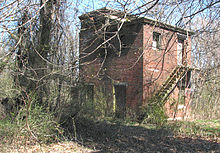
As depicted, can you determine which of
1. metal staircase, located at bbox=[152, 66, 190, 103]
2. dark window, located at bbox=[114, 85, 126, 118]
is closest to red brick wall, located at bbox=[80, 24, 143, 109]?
dark window, located at bbox=[114, 85, 126, 118]

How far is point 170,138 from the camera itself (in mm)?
8953

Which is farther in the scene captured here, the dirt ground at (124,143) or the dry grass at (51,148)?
the dirt ground at (124,143)

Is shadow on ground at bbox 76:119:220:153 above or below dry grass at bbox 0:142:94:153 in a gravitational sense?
below

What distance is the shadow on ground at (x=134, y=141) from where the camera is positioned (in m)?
7.43

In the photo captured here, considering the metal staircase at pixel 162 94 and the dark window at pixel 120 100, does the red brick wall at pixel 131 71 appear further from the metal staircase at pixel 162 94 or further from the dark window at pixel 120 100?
Answer: the metal staircase at pixel 162 94

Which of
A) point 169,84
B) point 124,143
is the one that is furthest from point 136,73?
point 124,143

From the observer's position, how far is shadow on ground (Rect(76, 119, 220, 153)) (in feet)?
24.4

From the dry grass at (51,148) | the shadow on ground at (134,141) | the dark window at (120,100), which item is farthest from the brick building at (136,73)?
the dry grass at (51,148)

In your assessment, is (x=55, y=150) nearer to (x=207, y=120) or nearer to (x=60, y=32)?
(x=60, y=32)

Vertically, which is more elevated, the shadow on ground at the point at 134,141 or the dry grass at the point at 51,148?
the dry grass at the point at 51,148

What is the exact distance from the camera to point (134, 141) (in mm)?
8406

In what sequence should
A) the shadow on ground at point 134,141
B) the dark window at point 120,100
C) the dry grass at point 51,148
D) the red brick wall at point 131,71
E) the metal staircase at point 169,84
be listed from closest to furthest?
1. the dry grass at point 51,148
2. the shadow on ground at point 134,141
3. the metal staircase at point 169,84
4. the red brick wall at point 131,71
5. the dark window at point 120,100

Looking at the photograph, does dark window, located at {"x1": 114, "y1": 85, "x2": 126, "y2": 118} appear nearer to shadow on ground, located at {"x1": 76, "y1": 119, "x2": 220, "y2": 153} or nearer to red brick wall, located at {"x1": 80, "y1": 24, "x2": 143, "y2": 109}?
red brick wall, located at {"x1": 80, "y1": 24, "x2": 143, "y2": 109}

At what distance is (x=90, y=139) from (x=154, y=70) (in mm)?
6988
